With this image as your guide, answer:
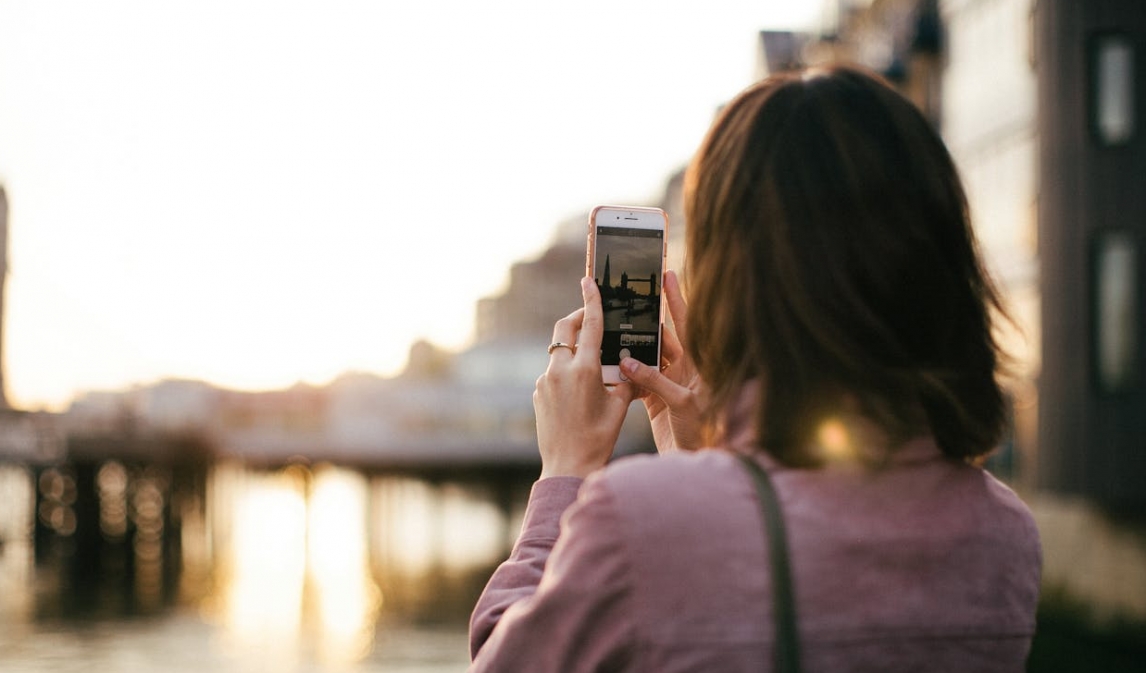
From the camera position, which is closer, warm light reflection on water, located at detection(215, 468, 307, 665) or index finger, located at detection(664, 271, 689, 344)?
index finger, located at detection(664, 271, 689, 344)

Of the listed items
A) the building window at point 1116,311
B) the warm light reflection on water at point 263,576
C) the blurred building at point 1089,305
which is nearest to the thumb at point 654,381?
the blurred building at point 1089,305

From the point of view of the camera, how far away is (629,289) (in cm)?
222

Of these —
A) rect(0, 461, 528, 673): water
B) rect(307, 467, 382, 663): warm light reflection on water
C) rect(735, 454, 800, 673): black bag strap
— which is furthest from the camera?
rect(307, 467, 382, 663): warm light reflection on water

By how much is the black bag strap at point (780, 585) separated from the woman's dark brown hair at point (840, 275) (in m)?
0.08

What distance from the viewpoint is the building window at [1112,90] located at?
707 inches

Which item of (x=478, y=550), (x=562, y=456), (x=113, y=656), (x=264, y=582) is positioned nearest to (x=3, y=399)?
(x=478, y=550)

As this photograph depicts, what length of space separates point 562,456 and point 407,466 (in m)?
76.0

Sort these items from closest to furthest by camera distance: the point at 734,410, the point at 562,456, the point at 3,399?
the point at 734,410, the point at 562,456, the point at 3,399

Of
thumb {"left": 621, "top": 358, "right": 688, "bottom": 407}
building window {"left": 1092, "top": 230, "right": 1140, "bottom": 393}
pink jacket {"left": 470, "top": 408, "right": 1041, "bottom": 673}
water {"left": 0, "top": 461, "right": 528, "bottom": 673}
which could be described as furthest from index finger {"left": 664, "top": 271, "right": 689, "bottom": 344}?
water {"left": 0, "top": 461, "right": 528, "bottom": 673}

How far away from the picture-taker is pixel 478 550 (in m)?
56.2

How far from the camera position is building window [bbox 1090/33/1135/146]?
18.0 metres

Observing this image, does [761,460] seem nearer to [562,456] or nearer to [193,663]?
[562,456]

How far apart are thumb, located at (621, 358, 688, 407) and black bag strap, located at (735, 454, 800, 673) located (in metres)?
0.53

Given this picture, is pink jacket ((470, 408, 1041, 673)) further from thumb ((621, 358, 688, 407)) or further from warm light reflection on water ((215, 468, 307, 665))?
warm light reflection on water ((215, 468, 307, 665))
